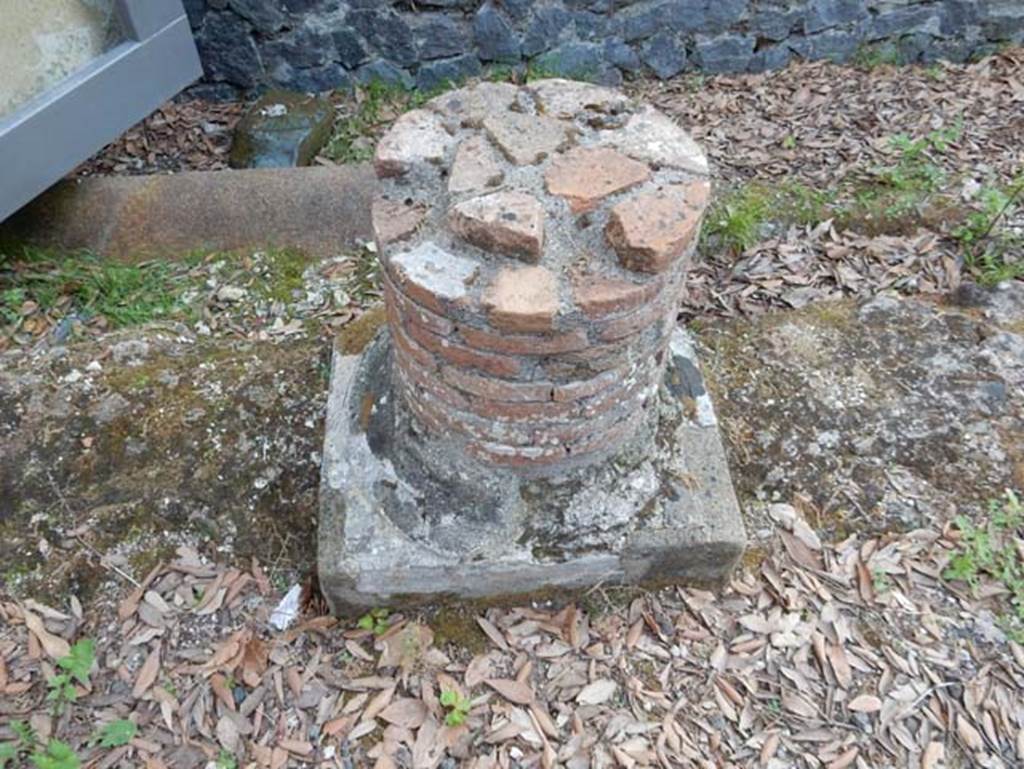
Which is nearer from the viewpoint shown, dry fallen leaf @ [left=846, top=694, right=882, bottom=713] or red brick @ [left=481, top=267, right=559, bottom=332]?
red brick @ [left=481, top=267, right=559, bottom=332]

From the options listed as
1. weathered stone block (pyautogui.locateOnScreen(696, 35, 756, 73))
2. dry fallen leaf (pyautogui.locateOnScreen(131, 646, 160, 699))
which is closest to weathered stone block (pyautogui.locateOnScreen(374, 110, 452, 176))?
dry fallen leaf (pyautogui.locateOnScreen(131, 646, 160, 699))

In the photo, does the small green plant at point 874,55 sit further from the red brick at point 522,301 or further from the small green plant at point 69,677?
the small green plant at point 69,677

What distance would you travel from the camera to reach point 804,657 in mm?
2213

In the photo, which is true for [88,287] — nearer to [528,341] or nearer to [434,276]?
[434,276]

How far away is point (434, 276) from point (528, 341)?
0.25 metres

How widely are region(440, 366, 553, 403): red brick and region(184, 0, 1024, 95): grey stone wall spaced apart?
Result: 126 inches

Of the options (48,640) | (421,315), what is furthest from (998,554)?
(48,640)

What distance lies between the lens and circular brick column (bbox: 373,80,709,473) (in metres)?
1.72

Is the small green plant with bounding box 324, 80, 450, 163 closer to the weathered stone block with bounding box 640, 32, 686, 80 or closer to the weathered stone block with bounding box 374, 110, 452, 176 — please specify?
the weathered stone block with bounding box 640, 32, 686, 80

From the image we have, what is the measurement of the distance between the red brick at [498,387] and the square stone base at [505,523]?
29 centimetres

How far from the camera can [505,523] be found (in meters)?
2.11

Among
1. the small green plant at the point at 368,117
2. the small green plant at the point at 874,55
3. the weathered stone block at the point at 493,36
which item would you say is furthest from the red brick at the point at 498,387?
the small green plant at the point at 874,55

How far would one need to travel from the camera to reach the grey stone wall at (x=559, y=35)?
14.2 feet

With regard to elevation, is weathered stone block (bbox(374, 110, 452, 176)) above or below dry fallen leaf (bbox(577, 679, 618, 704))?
above
